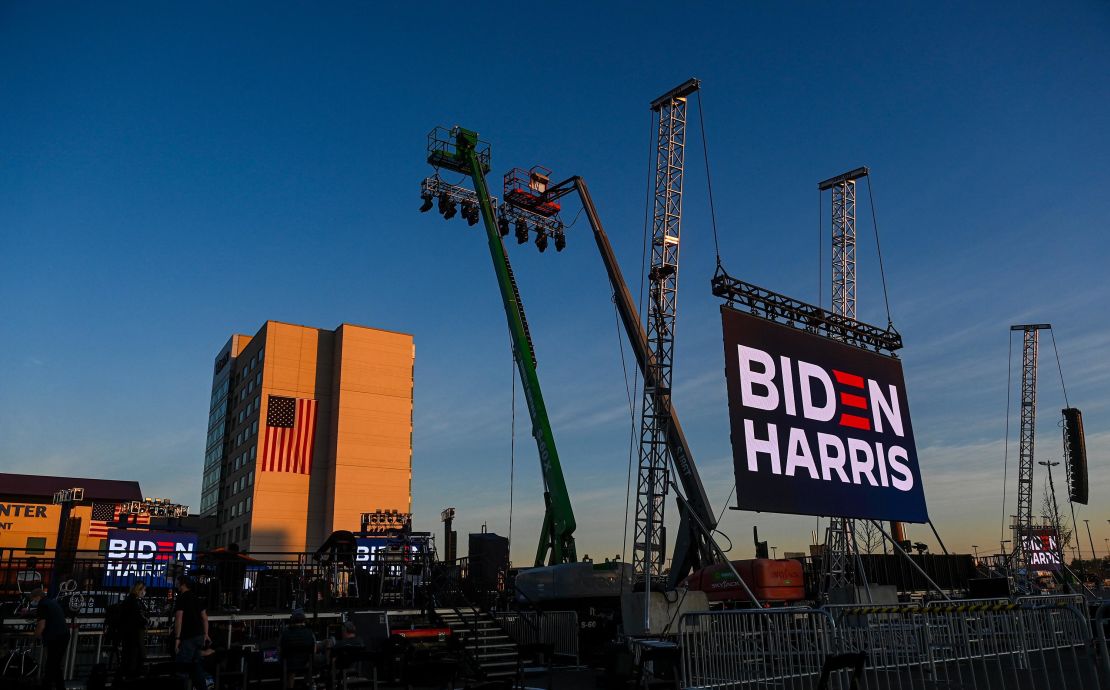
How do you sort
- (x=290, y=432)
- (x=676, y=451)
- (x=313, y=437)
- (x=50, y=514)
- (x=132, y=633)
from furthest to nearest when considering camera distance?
(x=313, y=437)
(x=290, y=432)
(x=50, y=514)
(x=676, y=451)
(x=132, y=633)

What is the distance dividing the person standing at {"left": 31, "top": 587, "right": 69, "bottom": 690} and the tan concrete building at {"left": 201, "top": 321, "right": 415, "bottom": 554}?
62710 millimetres

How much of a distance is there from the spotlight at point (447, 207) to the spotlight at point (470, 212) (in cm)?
62

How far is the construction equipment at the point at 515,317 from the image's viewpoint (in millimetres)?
29234

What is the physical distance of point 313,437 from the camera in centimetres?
7594

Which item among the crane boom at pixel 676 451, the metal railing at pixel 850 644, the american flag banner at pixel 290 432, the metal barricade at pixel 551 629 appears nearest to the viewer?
the metal railing at pixel 850 644

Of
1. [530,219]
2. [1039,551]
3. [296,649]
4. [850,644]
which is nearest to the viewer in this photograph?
[296,649]

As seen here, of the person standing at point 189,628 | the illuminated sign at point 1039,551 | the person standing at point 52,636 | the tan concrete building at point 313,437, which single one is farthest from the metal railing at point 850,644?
the tan concrete building at point 313,437

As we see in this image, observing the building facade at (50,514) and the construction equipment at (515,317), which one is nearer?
the construction equipment at (515,317)

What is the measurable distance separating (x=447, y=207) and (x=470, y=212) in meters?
1.16

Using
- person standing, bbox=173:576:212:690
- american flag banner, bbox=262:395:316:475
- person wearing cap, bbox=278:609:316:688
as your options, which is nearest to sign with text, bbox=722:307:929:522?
person wearing cap, bbox=278:609:316:688

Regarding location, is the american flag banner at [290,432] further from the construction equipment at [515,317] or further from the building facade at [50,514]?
the construction equipment at [515,317]

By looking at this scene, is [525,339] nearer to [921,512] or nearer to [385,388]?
[921,512]

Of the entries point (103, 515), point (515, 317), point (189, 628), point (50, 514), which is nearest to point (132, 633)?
point (189, 628)

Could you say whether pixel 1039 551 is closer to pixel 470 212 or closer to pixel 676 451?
pixel 676 451
